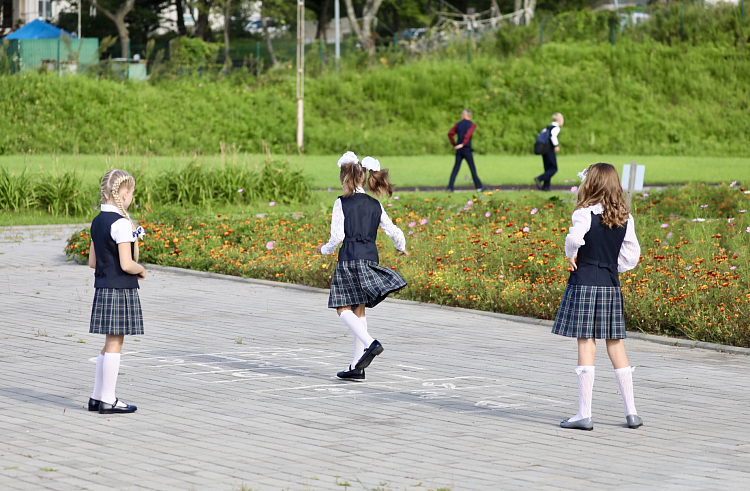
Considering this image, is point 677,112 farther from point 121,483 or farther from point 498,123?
point 121,483

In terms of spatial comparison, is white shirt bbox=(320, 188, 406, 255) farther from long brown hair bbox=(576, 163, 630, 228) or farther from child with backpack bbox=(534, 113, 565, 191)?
child with backpack bbox=(534, 113, 565, 191)

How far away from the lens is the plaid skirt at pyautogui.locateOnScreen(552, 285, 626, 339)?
6074 millimetres

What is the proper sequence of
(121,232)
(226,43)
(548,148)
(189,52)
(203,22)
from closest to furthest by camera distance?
(121,232) → (548,148) → (189,52) → (226,43) → (203,22)

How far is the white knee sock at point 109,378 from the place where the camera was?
626 centimetres

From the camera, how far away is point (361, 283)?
7.25 m

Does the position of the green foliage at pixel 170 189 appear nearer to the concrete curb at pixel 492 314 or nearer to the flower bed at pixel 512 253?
the flower bed at pixel 512 253

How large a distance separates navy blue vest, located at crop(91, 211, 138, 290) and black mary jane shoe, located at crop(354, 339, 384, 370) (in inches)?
65.2

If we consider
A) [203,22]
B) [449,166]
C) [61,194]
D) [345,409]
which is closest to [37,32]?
[203,22]

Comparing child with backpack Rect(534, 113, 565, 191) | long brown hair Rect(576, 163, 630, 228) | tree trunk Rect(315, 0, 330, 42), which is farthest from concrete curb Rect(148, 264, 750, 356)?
tree trunk Rect(315, 0, 330, 42)

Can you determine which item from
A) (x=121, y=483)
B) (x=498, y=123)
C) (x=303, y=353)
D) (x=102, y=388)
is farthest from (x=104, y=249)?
(x=498, y=123)

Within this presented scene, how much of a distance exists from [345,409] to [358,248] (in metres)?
1.30

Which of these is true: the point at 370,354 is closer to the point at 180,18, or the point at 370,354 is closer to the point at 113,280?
the point at 113,280

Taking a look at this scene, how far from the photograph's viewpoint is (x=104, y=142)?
35625 mm

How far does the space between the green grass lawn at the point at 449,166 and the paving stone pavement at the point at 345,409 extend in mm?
10713
